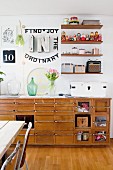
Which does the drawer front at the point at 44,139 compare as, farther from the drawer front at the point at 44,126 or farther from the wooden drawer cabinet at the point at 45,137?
the drawer front at the point at 44,126

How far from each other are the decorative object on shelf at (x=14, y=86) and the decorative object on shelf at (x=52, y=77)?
61 centimetres

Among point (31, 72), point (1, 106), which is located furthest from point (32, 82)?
point (1, 106)

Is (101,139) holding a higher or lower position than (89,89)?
lower

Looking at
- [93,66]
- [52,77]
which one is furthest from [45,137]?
[93,66]

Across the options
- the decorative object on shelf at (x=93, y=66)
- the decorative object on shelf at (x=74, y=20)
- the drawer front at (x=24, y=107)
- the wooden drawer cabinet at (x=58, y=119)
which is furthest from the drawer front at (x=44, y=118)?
the decorative object on shelf at (x=74, y=20)

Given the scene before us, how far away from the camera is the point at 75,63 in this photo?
4664 millimetres

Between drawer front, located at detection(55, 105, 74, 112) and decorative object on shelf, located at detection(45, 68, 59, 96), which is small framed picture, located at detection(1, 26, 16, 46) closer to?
decorative object on shelf, located at detection(45, 68, 59, 96)

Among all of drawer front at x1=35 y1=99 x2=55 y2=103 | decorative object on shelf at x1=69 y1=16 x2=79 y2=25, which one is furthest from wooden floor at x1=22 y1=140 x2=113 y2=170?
decorative object on shelf at x1=69 y1=16 x2=79 y2=25

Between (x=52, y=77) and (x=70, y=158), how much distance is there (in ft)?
4.93

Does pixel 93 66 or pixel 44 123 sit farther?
pixel 93 66

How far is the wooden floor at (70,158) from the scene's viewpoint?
338 cm

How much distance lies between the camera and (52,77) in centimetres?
445

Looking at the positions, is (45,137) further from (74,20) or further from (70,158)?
(74,20)

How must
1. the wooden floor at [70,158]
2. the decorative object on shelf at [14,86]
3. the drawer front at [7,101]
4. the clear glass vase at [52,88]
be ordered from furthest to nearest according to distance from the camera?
the decorative object on shelf at [14,86], the clear glass vase at [52,88], the drawer front at [7,101], the wooden floor at [70,158]
